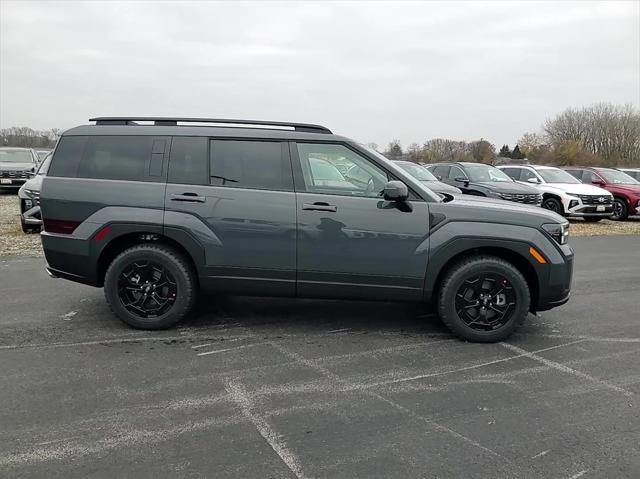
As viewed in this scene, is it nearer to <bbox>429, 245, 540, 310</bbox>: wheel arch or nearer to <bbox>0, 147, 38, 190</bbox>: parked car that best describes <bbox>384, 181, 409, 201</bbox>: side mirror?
<bbox>429, 245, 540, 310</bbox>: wheel arch

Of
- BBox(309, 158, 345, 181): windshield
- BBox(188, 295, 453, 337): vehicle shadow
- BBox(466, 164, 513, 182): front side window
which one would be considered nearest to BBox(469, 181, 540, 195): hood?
BBox(466, 164, 513, 182): front side window

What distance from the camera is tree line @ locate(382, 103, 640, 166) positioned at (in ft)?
184

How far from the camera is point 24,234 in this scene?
977 cm

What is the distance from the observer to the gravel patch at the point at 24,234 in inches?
332

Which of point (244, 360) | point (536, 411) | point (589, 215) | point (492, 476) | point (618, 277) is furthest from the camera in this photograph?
point (589, 215)

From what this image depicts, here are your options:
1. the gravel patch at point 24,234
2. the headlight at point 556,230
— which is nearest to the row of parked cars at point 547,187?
the gravel patch at point 24,234

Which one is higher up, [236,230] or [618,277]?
[236,230]

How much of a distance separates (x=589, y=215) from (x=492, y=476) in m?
13.7

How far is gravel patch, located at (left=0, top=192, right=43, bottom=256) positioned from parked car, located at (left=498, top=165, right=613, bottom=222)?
13.0 meters

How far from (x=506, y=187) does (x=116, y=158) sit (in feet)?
36.6

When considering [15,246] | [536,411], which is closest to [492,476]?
[536,411]

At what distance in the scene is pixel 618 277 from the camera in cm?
722

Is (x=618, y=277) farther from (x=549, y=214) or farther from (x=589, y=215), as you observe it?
(x=589, y=215)

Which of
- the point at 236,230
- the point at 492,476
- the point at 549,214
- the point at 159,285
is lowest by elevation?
the point at 492,476
